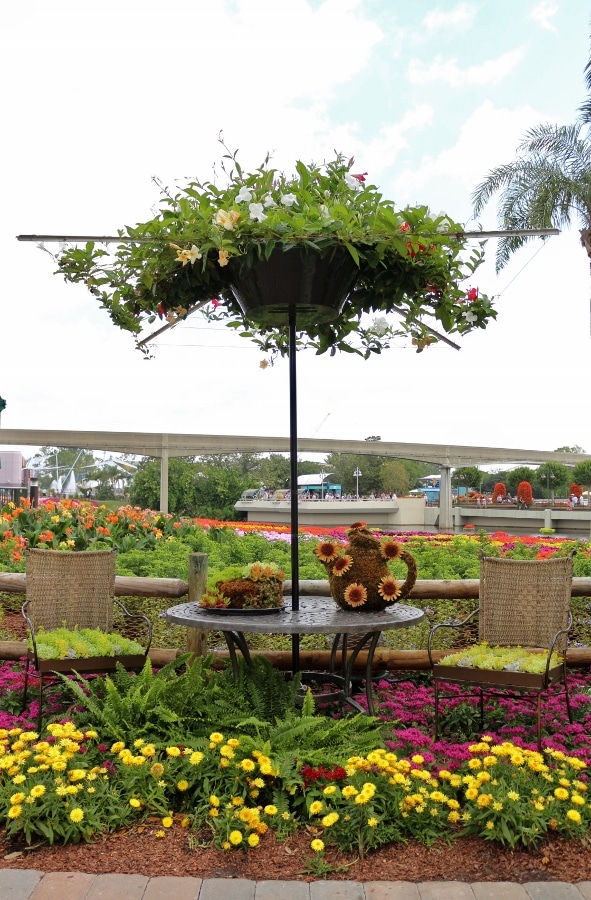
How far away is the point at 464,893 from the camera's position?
251cm

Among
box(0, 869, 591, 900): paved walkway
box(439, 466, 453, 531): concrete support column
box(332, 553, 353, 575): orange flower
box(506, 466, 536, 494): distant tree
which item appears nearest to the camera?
box(0, 869, 591, 900): paved walkway

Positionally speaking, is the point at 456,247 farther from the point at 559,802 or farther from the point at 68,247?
the point at 559,802

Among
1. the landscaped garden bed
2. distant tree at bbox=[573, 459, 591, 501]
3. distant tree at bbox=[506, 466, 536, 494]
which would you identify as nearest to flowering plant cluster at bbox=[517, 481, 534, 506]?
distant tree at bbox=[573, 459, 591, 501]

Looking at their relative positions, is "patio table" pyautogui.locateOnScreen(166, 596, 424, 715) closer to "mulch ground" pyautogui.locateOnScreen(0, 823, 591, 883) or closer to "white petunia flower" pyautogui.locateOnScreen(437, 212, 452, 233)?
"mulch ground" pyautogui.locateOnScreen(0, 823, 591, 883)

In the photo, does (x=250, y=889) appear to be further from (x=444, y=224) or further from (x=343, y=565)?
(x=444, y=224)

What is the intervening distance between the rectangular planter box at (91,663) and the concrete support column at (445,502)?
3991cm

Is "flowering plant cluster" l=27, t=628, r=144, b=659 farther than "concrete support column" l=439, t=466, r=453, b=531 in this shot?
No

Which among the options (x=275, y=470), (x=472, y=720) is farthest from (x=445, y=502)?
(x=472, y=720)

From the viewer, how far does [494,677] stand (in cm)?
385

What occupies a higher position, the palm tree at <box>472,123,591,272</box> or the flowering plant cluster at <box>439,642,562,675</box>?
the palm tree at <box>472,123,591,272</box>

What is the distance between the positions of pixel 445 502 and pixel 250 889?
46.5 metres

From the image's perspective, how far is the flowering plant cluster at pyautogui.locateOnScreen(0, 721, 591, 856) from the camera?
2.85 m

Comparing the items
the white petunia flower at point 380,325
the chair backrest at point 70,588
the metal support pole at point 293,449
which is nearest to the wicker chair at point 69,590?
the chair backrest at point 70,588

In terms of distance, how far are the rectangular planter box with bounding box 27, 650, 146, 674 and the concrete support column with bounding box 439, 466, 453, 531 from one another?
39905mm
